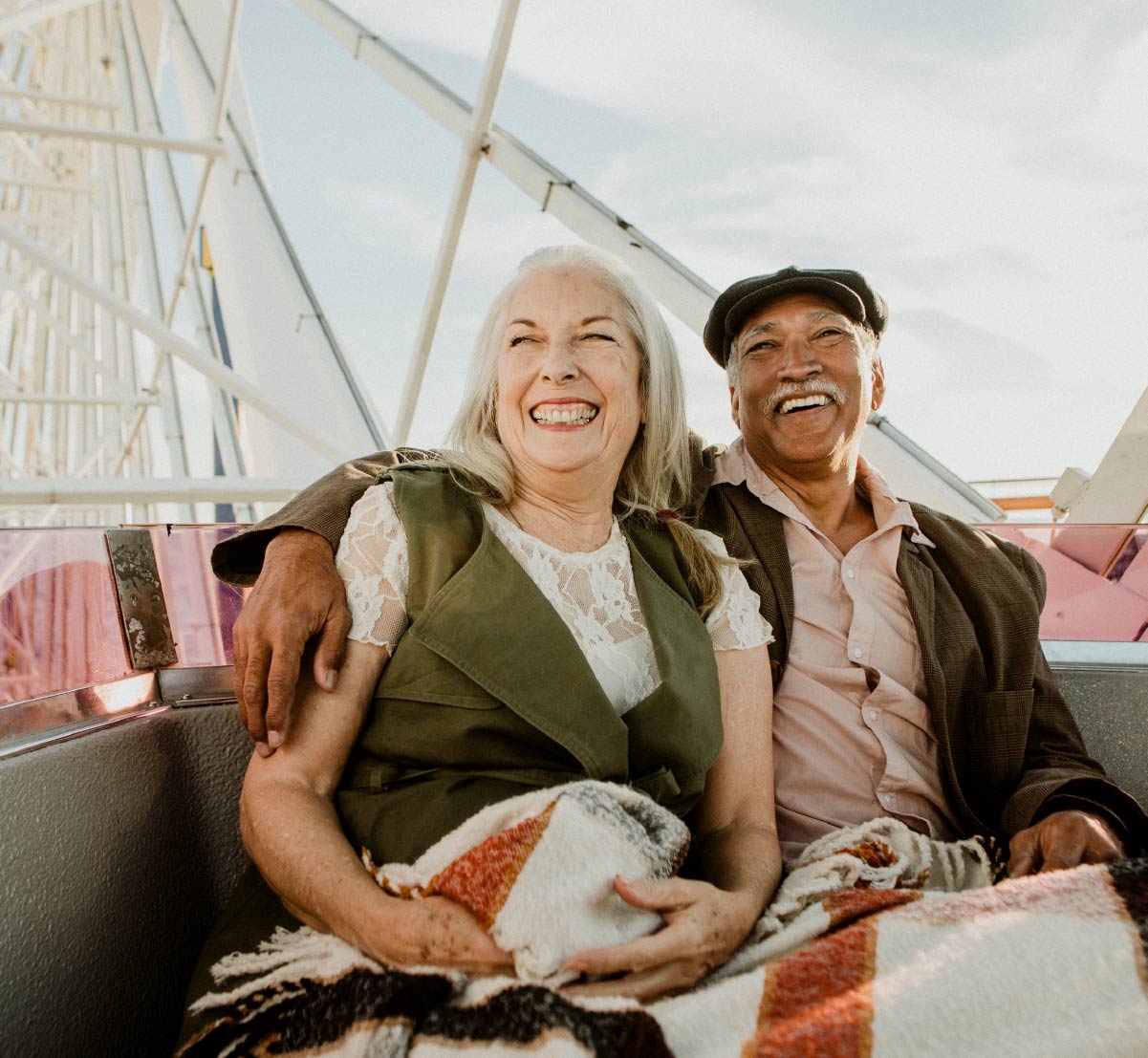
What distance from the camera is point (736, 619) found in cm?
158

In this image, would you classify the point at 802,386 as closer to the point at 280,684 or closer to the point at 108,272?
the point at 280,684

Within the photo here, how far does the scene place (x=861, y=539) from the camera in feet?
6.23

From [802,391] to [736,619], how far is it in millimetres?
586

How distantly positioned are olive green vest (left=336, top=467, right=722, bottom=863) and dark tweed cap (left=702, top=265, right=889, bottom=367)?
0.97 m

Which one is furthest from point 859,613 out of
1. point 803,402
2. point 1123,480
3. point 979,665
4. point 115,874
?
point 1123,480

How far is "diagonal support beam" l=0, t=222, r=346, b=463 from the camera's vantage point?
452cm

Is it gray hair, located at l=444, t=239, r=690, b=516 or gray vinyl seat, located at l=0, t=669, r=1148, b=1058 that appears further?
gray hair, located at l=444, t=239, r=690, b=516

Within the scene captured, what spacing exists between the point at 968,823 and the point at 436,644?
1.07m

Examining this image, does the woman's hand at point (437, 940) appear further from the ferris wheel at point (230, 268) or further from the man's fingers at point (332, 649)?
the ferris wheel at point (230, 268)

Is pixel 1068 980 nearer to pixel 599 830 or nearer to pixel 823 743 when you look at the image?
pixel 599 830

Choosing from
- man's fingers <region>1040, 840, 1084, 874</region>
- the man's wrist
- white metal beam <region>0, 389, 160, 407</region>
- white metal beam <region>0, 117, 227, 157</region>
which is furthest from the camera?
white metal beam <region>0, 389, 160, 407</region>

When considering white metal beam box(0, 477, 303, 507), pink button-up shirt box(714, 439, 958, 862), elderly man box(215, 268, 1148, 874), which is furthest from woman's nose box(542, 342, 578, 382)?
white metal beam box(0, 477, 303, 507)

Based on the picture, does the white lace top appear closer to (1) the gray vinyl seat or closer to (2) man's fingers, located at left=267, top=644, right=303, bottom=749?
(2) man's fingers, located at left=267, top=644, right=303, bottom=749

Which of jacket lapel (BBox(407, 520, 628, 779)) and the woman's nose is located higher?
the woman's nose
